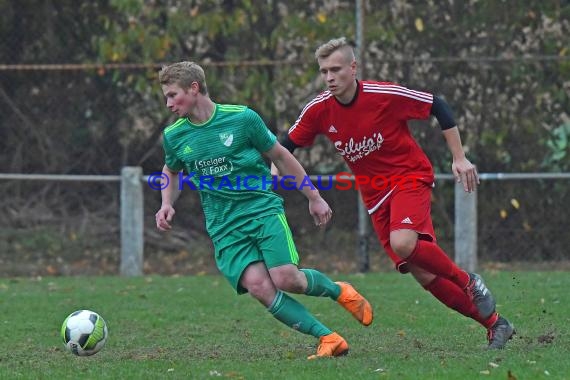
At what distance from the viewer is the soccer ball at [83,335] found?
19.9 ft

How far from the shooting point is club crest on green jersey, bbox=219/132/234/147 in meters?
6.14

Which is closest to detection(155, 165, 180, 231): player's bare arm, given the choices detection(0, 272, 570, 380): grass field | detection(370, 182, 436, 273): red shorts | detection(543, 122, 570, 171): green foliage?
detection(0, 272, 570, 380): grass field

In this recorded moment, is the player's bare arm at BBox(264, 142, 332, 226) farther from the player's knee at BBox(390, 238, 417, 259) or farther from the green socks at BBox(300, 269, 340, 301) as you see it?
the player's knee at BBox(390, 238, 417, 259)

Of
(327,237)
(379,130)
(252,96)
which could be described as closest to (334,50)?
(379,130)

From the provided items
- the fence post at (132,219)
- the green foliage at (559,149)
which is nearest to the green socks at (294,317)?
the fence post at (132,219)

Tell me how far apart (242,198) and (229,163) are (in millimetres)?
196

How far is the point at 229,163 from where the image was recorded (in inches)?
242

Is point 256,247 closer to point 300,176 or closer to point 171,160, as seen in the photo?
point 300,176

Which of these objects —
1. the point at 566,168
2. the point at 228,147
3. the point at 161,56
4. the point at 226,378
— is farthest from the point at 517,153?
the point at 226,378

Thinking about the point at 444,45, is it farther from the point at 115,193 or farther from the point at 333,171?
the point at 115,193

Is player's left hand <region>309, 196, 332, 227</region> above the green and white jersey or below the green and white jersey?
below

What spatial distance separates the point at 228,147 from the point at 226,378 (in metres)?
1.39

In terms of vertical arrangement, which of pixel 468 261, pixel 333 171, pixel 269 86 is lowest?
pixel 468 261

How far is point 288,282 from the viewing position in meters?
6.05
